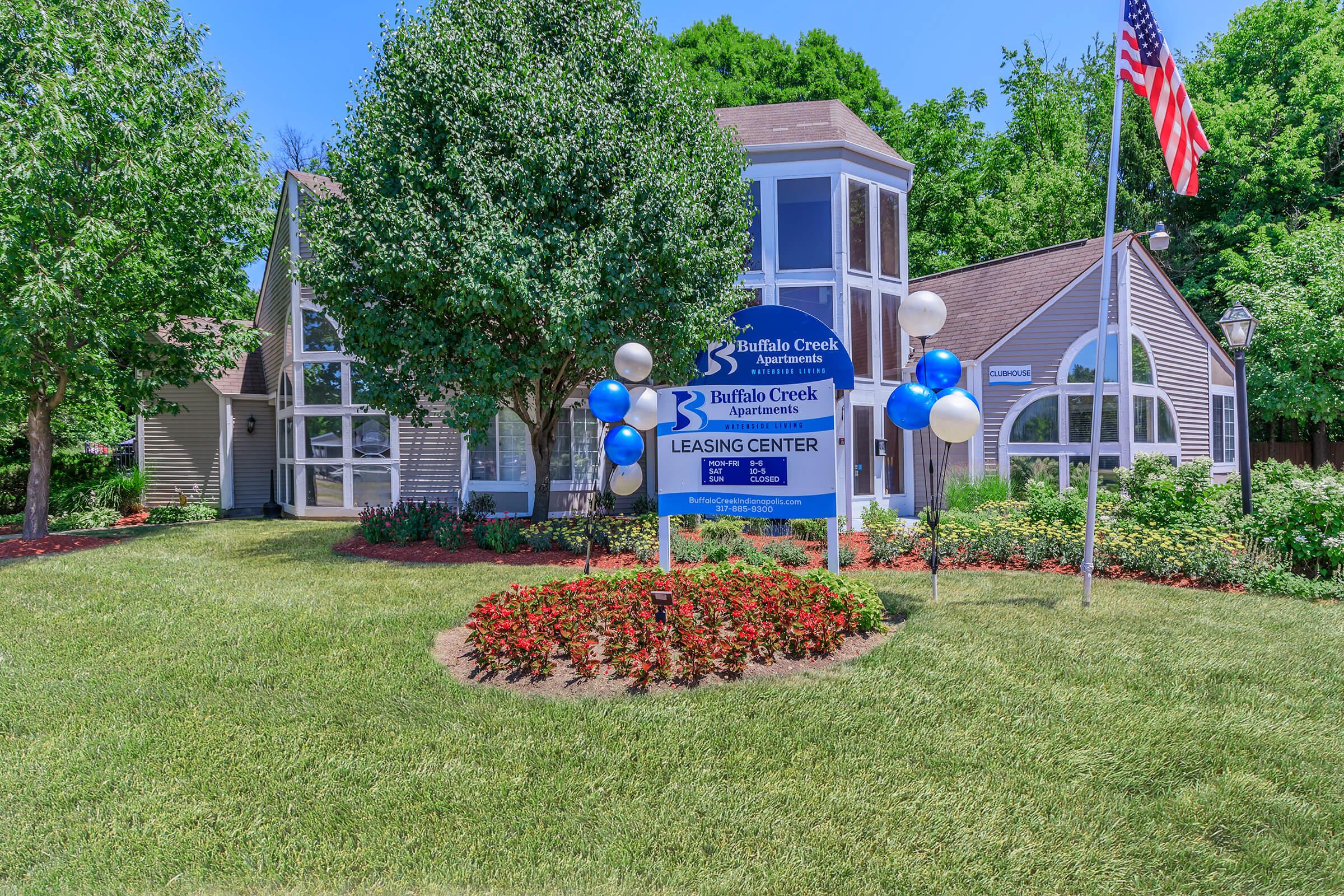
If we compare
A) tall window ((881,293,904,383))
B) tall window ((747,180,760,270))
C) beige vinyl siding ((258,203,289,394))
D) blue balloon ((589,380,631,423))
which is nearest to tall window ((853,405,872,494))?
tall window ((881,293,904,383))

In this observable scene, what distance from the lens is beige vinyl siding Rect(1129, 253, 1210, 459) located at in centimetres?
1505

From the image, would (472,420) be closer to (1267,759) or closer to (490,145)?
(490,145)

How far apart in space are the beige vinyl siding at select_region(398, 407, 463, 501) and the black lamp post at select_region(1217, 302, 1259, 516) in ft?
43.2

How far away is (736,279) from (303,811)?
30.4 feet

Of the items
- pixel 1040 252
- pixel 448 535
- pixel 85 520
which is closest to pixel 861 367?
pixel 1040 252

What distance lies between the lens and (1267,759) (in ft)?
12.9

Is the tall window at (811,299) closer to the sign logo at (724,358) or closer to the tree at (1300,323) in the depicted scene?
the sign logo at (724,358)

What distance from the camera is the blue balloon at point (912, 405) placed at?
7.04 m

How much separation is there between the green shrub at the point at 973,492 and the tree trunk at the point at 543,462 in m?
7.40

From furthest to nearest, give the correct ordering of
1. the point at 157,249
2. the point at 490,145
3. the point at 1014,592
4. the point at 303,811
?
the point at 157,249 → the point at 490,145 → the point at 1014,592 → the point at 303,811

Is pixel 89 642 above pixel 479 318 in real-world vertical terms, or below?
below

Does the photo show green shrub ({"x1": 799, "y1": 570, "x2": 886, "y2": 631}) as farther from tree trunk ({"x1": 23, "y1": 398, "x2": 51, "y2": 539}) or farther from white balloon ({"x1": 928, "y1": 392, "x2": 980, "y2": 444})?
tree trunk ({"x1": 23, "y1": 398, "x2": 51, "y2": 539})

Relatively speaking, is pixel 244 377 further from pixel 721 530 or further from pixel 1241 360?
pixel 1241 360

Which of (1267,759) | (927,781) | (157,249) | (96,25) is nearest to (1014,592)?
(1267,759)
